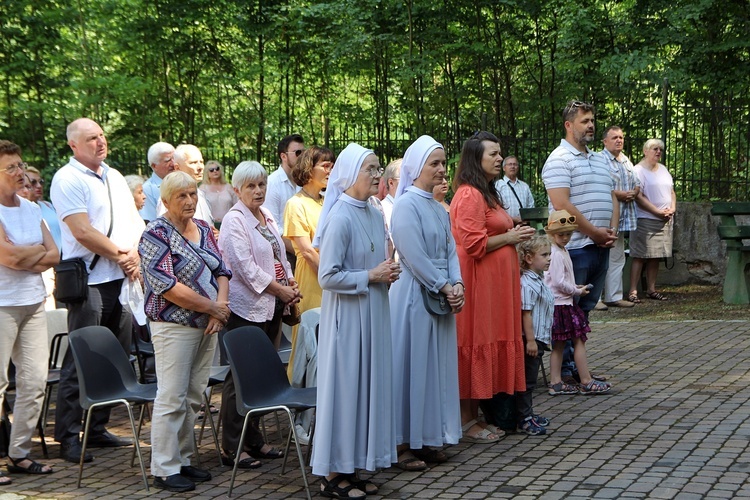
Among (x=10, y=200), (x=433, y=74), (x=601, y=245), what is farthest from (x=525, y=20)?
(x=10, y=200)

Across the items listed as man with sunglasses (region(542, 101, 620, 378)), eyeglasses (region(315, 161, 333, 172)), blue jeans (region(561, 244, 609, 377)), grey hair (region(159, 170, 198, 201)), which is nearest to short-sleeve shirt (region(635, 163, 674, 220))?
man with sunglasses (region(542, 101, 620, 378))

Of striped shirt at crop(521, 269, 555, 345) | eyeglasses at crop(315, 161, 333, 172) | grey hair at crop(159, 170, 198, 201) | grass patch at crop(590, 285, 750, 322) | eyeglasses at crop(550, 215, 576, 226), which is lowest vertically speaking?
grass patch at crop(590, 285, 750, 322)

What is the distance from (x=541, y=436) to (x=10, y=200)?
3825 millimetres

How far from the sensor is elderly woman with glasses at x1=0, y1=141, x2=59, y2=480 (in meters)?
6.34

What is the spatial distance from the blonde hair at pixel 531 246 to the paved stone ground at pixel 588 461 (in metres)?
1.20

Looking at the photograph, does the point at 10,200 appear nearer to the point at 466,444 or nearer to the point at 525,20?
the point at 466,444

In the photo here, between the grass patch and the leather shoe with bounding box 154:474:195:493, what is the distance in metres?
7.43

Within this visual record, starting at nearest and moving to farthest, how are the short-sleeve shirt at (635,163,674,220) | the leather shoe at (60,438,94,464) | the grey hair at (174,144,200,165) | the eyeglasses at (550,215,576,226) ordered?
the leather shoe at (60,438,94,464) → the eyeglasses at (550,215,576,226) → the grey hair at (174,144,200,165) → the short-sleeve shirt at (635,163,674,220)

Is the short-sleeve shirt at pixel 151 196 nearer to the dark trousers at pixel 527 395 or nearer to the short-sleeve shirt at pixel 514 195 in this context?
the dark trousers at pixel 527 395

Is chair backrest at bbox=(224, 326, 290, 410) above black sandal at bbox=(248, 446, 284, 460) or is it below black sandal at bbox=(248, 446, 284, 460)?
above

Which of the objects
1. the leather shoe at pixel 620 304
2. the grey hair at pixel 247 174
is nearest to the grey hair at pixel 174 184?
the grey hair at pixel 247 174

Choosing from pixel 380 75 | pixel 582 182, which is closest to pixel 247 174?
pixel 582 182

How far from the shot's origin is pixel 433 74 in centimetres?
1892

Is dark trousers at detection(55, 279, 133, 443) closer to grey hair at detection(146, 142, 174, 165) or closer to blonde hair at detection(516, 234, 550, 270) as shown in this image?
grey hair at detection(146, 142, 174, 165)
